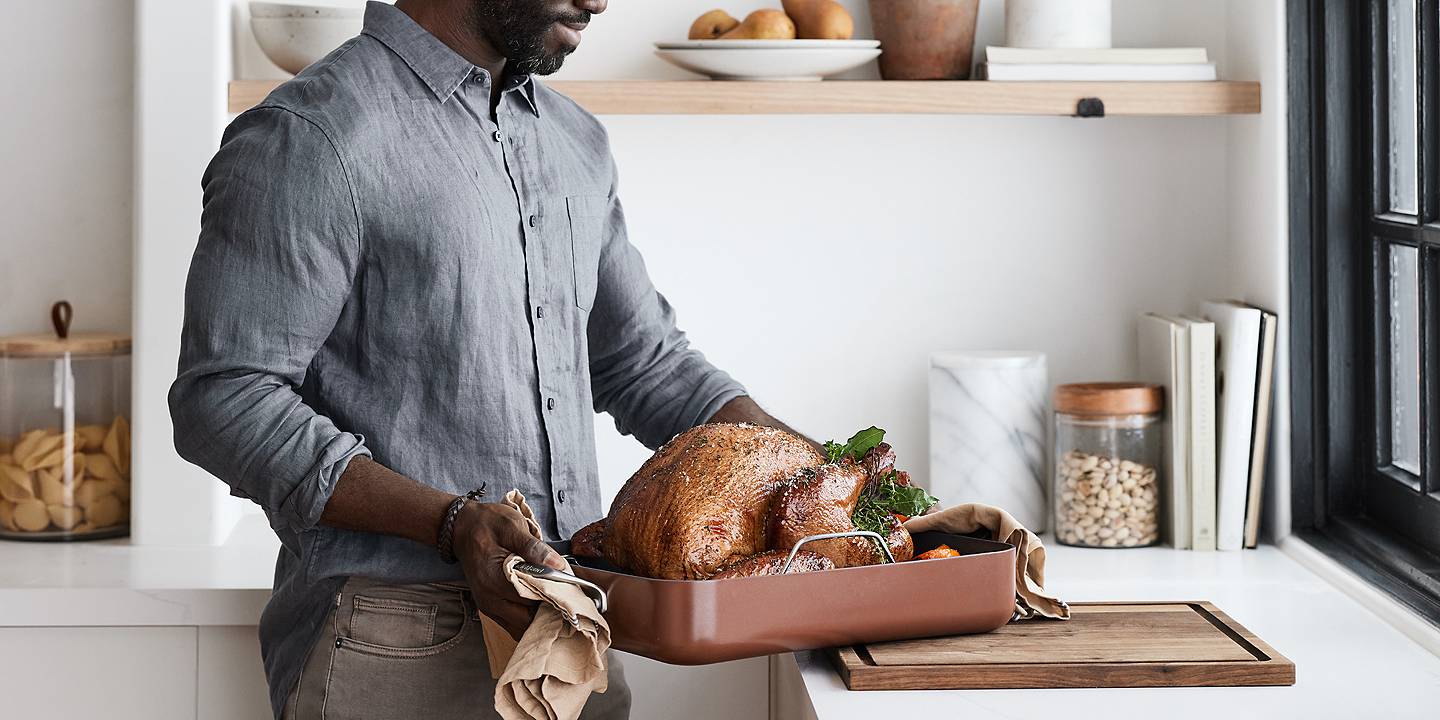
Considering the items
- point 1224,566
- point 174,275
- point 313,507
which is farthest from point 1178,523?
point 174,275

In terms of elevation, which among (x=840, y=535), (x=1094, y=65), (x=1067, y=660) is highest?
(x=1094, y=65)

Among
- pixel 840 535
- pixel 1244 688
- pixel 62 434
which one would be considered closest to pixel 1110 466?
pixel 1244 688

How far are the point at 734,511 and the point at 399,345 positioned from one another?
1.10 ft

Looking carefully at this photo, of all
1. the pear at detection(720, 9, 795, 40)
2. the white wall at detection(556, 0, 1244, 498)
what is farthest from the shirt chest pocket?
the white wall at detection(556, 0, 1244, 498)

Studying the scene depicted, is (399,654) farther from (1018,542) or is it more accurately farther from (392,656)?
(1018,542)

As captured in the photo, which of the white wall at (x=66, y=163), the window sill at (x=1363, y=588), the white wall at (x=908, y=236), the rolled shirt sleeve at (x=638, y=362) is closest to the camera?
the window sill at (x=1363, y=588)

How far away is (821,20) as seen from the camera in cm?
188

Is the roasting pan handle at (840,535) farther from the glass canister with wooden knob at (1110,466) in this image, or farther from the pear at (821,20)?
the pear at (821,20)

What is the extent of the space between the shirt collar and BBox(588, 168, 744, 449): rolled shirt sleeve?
27cm

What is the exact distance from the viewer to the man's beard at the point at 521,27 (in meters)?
1.27

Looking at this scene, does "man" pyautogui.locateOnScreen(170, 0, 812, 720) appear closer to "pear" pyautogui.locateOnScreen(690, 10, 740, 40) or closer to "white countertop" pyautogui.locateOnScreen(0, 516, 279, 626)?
"white countertop" pyautogui.locateOnScreen(0, 516, 279, 626)

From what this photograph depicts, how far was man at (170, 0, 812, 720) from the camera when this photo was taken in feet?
3.82

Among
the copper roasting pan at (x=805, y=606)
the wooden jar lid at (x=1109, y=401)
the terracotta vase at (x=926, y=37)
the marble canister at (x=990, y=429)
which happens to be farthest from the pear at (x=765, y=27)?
the copper roasting pan at (x=805, y=606)

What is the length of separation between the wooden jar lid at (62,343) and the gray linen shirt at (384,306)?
0.65 metres
